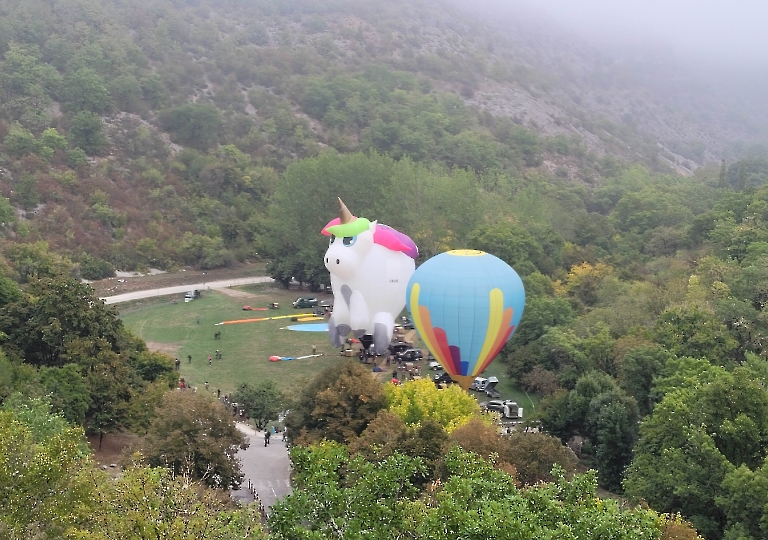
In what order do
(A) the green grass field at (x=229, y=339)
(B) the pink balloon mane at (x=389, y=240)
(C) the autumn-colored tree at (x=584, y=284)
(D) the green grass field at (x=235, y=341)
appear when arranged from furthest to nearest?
(C) the autumn-colored tree at (x=584, y=284) → (B) the pink balloon mane at (x=389, y=240) → (A) the green grass field at (x=229, y=339) → (D) the green grass field at (x=235, y=341)

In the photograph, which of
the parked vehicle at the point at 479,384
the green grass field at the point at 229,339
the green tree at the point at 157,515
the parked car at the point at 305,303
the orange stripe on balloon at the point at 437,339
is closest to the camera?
the green tree at the point at 157,515

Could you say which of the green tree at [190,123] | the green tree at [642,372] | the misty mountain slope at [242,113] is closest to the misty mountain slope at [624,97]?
the misty mountain slope at [242,113]

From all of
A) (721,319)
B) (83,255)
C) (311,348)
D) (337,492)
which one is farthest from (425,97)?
(337,492)

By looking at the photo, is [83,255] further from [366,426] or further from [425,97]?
[425,97]

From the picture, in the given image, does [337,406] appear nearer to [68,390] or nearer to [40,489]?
[68,390]

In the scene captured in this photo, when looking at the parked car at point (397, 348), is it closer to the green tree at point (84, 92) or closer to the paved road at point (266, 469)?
the paved road at point (266, 469)

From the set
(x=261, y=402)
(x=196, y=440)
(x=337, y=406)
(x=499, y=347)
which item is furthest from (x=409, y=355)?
(x=196, y=440)
